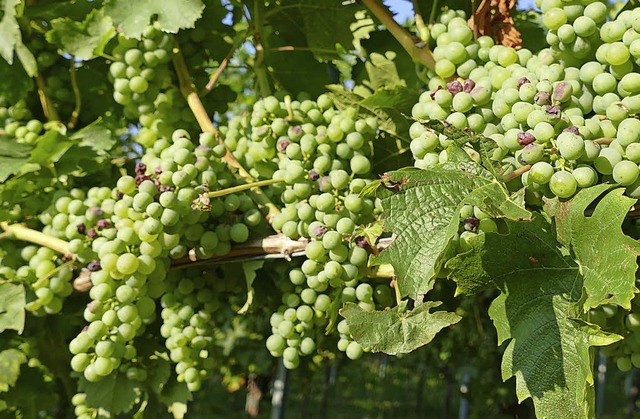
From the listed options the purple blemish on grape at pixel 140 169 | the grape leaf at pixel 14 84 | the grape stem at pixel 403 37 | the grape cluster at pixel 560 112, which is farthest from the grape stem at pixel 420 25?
the grape leaf at pixel 14 84

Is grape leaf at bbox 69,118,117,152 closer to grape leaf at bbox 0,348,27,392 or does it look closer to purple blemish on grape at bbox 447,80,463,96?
grape leaf at bbox 0,348,27,392

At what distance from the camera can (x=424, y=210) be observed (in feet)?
3.59

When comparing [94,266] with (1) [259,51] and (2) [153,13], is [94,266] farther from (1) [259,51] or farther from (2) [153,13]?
(1) [259,51]

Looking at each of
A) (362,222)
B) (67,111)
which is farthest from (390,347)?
(67,111)

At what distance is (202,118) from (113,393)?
2.48 ft

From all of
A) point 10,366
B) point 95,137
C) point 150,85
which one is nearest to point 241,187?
point 150,85

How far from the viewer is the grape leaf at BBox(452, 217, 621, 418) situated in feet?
3.37

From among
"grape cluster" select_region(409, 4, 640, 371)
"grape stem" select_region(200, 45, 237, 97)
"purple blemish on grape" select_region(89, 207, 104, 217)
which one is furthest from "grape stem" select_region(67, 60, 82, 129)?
"grape cluster" select_region(409, 4, 640, 371)

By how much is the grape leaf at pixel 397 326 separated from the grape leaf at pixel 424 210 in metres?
0.07

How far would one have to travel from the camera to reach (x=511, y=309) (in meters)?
1.12

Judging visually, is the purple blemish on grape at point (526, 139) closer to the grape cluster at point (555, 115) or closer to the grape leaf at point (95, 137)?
the grape cluster at point (555, 115)

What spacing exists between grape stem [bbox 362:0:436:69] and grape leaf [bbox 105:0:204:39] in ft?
1.36

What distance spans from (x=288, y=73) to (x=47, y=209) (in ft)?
2.59

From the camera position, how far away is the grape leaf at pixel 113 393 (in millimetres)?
1733
